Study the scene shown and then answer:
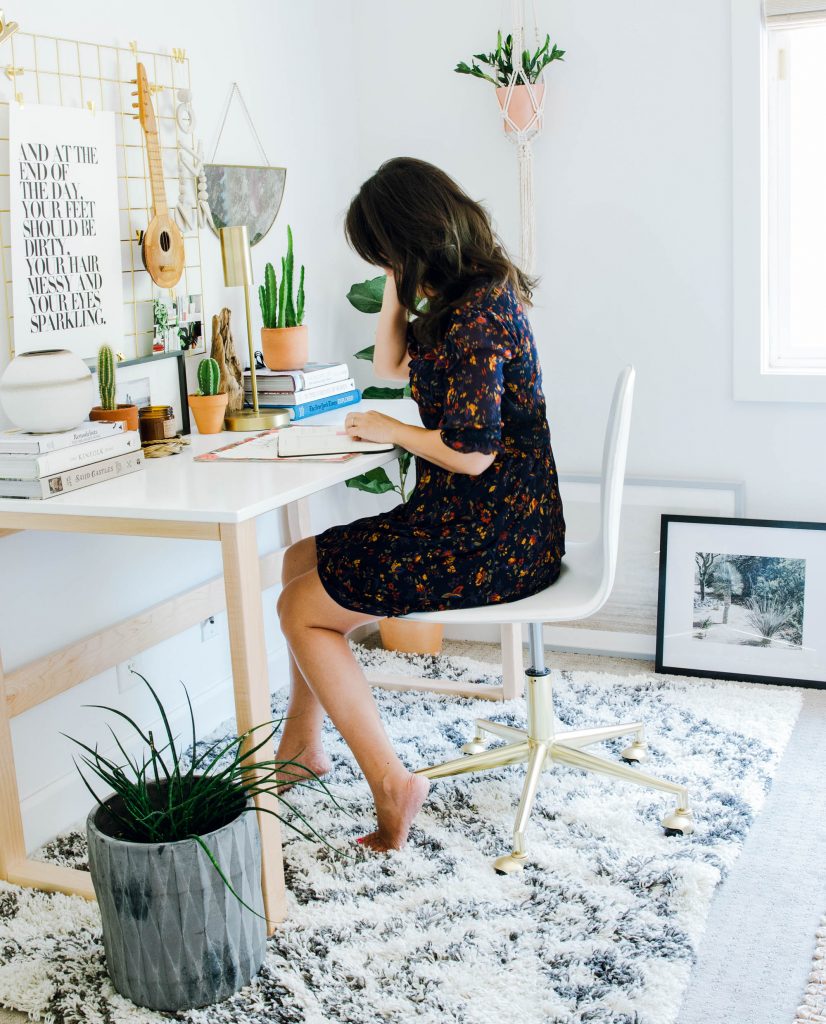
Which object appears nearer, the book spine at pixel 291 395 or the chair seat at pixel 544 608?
the chair seat at pixel 544 608

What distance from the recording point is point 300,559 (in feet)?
7.60

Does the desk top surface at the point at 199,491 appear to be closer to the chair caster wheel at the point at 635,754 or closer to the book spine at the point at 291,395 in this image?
the book spine at the point at 291,395

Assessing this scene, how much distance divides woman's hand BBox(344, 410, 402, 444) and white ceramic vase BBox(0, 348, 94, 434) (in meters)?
0.49

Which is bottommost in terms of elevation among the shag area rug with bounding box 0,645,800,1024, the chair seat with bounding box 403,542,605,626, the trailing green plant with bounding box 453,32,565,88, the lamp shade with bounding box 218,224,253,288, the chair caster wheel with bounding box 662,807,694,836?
the shag area rug with bounding box 0,645,800,1024

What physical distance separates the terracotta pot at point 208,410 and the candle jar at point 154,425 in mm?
129

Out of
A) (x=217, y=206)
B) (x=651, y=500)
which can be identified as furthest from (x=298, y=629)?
(x=651, y=500)

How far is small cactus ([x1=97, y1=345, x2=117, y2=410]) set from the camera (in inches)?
88.3

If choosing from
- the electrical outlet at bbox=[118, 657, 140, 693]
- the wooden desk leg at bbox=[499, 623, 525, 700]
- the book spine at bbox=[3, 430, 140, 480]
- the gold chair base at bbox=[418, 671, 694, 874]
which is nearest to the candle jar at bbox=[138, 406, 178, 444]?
the book spine at bbox=[3, 430, 140, 480]

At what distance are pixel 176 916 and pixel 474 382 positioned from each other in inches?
38.6

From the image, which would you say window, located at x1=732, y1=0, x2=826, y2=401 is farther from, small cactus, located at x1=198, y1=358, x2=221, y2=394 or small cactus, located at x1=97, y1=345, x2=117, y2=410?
small cactus, located at x1=97, y1=345, x2=117, y2=410

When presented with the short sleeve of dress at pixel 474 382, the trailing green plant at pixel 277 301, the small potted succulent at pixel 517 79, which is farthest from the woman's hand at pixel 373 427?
the small potted succulent at pixel 517 79

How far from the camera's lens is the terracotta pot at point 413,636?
3.24 m

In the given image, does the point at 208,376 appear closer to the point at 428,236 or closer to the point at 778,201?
the point at 428,236

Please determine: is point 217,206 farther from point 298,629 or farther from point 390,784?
point 390,784
